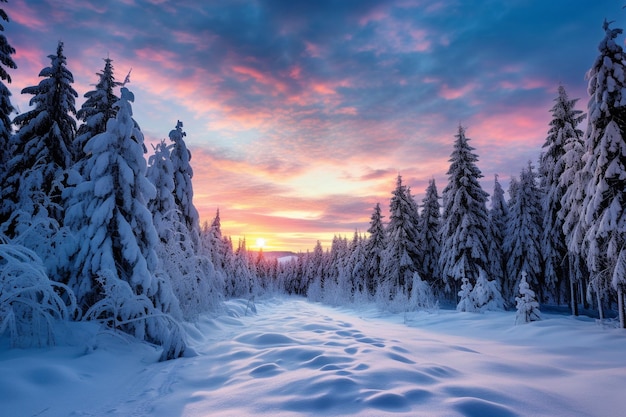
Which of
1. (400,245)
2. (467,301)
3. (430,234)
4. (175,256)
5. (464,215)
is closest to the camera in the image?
(175,256)

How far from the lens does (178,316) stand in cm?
899

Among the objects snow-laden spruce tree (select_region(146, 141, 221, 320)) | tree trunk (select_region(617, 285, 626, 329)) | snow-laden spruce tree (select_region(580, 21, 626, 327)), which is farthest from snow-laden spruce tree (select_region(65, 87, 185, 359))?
snow-laden spruce tree (select_region(580, 21, 626, 327))

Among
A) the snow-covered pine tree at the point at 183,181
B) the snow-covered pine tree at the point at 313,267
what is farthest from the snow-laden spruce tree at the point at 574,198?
the snow-covered pine tree at the point at 313,267

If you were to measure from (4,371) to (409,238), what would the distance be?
94.8 ft

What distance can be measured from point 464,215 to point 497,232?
9641mm

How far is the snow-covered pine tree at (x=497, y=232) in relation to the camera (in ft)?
92.3

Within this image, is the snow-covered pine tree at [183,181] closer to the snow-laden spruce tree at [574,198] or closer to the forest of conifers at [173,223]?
the forest of conifers at [173,223]

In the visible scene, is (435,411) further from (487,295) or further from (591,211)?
(487,295)

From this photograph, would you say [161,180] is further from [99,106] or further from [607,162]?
[607,162]

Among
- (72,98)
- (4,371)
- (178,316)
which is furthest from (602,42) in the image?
(72,98)

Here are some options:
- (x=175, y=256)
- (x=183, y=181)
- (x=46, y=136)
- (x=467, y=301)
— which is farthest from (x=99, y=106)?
(x=467, y=301)

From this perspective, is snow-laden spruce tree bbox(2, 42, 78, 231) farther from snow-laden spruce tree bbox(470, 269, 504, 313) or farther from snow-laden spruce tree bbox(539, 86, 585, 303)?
snow-laden spruce tree bbox(539, 86, 585, 303)

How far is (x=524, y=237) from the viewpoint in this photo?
1093 inches

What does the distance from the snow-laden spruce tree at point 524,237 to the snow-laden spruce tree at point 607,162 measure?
17454mm
